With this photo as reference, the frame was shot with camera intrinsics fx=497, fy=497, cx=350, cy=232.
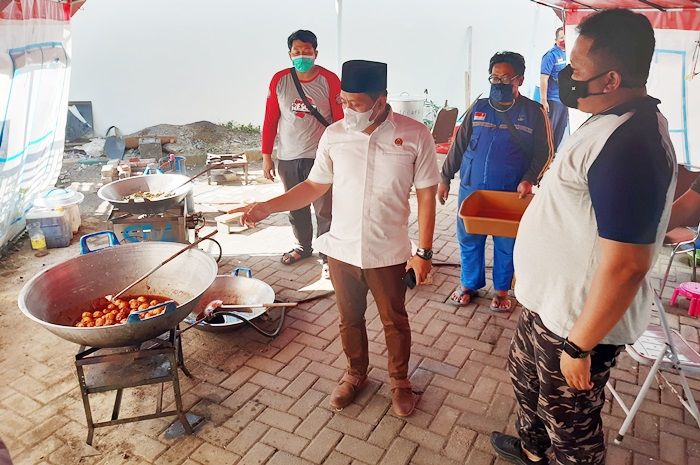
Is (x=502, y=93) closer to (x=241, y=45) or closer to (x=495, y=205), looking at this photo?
(x=495, y=205)

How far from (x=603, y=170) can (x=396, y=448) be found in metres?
2.03

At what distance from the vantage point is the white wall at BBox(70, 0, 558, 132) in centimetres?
1034

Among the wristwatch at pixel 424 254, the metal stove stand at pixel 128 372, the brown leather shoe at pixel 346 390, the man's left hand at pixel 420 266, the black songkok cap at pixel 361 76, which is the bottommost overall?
the brown leather shoe at pixel 346 390

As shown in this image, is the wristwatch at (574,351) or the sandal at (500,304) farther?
the sandal at (500,304)

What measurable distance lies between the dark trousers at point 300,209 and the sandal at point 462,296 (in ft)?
4.88

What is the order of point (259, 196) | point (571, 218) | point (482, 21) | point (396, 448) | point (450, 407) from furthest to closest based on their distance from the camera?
point (482, 21), point (259, 196), point (450, 407), point (396, 448), point (571, 218)

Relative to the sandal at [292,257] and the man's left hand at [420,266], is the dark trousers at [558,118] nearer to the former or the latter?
the sandal at [292,257]

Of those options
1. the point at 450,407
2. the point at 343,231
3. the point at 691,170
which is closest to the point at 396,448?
the point at 450,407

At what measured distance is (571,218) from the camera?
183 centimetres

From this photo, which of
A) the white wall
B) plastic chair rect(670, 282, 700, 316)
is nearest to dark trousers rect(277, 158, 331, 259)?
plastic chair rect(670, 282, 700, 316)

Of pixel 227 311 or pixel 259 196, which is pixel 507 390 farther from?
pixel 259 196

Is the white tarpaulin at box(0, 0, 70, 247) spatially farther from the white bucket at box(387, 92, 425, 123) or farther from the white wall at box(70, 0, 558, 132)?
the white bucket at box(387, 92, 425, 123)

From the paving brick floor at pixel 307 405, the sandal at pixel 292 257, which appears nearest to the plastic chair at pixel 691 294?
the paving brick floor at pixel 307 405

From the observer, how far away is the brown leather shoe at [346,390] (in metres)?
3.21
